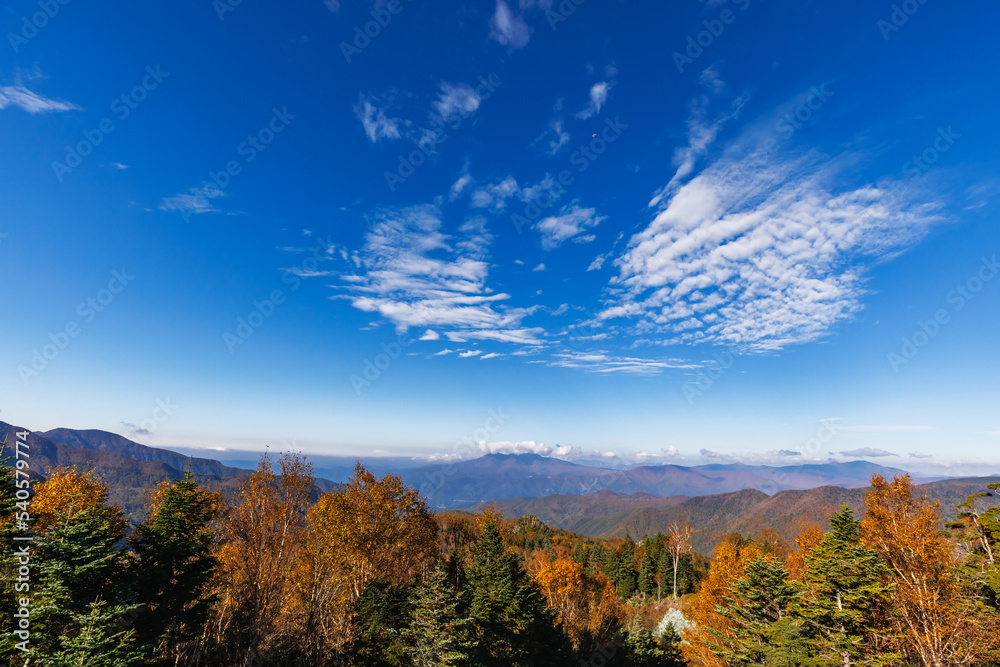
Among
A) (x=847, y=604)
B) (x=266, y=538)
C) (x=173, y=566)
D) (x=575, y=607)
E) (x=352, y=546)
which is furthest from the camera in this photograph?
(x=575, y=607)

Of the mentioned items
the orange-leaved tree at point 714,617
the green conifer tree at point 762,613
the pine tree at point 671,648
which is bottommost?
the pine tree at point 671,648

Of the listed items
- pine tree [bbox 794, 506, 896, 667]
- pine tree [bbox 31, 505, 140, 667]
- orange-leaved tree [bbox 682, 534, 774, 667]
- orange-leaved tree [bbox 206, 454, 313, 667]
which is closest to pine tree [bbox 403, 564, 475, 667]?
orange-leaved tree [bbox 206, 454, 313, 667]

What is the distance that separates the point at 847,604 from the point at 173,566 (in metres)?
41.5

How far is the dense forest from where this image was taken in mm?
15469

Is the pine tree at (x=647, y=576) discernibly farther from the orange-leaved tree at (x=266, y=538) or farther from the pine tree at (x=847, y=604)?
the orange-leaved tree at (x=266, y=538)

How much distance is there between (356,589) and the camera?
29359mm

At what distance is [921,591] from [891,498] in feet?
36.2

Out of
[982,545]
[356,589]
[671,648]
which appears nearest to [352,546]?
[356,589]

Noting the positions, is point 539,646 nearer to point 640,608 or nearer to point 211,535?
point 211,535

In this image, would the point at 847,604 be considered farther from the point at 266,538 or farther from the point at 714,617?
the point at 266,538

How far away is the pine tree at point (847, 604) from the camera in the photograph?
2109 cm

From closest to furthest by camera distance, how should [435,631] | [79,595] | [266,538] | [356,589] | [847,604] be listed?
[79,595] → [435,631] → [847,604] → [266,538] → [356,589]

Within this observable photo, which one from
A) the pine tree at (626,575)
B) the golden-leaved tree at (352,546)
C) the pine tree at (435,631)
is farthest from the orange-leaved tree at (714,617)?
the pine tree at (626,575)

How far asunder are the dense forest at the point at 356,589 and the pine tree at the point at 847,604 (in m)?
0.12
